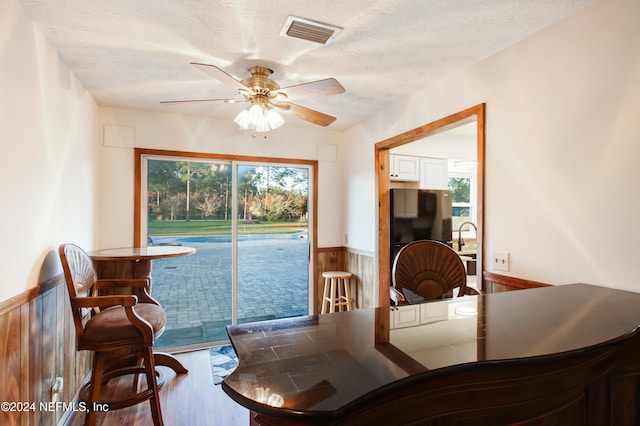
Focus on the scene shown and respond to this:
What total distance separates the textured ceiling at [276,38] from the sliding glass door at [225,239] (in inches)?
43.9

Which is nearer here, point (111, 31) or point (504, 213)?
point (111, 31)

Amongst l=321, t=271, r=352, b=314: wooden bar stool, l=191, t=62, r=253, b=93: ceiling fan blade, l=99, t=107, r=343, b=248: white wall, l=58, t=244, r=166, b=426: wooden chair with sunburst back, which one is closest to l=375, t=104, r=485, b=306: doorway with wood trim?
l=321, t=271, r=352, b=314: wooden bar stool

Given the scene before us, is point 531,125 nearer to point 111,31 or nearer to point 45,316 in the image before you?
point 111,31

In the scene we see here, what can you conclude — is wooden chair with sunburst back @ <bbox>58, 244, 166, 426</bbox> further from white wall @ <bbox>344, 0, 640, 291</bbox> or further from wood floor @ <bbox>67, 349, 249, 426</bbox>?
white wall @ <bbox>344, 0, 640, 291</bbox>

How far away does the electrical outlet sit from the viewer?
2.09 m

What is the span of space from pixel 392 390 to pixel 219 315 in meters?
3.31

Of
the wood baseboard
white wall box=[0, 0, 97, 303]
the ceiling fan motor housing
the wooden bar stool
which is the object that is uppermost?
the ceiling fan motor housing

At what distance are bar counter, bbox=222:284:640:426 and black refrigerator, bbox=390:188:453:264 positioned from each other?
2.28m

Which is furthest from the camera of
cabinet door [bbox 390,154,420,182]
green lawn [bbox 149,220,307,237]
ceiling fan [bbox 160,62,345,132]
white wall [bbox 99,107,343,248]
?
cabinet door [bbox 390,154,420,182]

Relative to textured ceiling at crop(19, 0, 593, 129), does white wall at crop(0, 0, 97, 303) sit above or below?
below

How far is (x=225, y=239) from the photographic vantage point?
377 centimetres

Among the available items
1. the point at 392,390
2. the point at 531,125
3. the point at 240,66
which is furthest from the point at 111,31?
the point at 531,125

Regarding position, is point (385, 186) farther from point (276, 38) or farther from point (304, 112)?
point (276, 38)

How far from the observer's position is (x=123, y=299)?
189 centimetres
